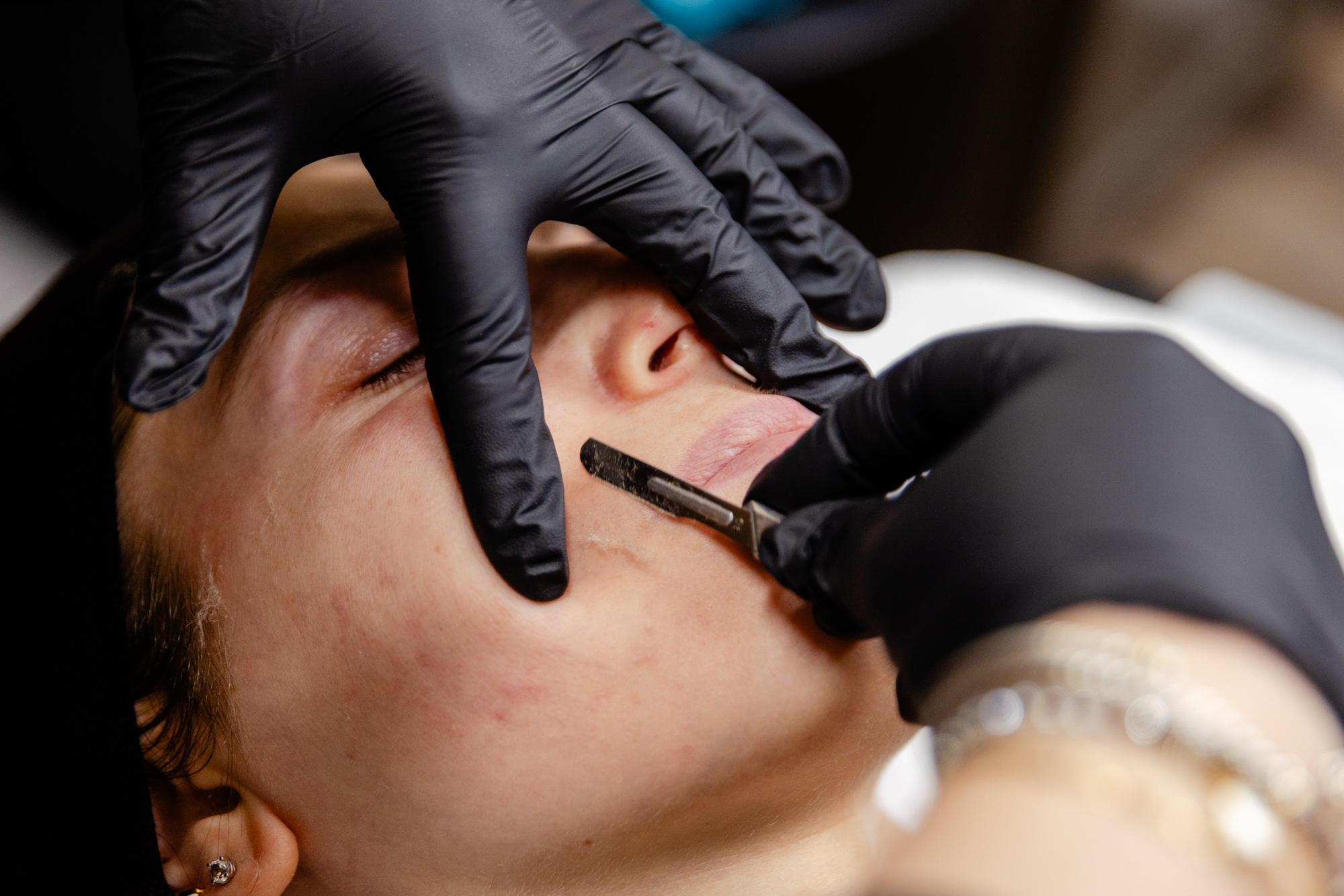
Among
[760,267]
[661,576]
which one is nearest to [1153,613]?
[661,576]

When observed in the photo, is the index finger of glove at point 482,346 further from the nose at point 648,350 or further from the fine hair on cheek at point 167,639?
the fine hair on cheek at point 167,639

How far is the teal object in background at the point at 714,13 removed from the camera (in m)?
1.99

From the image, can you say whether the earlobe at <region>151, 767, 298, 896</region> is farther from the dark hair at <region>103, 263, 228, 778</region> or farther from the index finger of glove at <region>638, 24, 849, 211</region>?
the index finger of glove at <region>638, 24, 849, 211</region>

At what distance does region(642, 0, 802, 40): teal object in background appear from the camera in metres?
1.99

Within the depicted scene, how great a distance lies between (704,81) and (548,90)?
9.6 inches

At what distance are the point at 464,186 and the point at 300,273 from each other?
0.68ft

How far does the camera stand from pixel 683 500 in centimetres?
82

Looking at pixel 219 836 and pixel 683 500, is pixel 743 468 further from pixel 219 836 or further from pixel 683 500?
pixel 219 836

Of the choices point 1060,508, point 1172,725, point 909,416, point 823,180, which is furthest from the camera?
point 823,180

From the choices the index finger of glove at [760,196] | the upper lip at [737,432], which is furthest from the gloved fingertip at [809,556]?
the index finger of glove at [760,196]

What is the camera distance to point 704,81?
110 centimetres

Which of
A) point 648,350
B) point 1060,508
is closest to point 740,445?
point 648,350

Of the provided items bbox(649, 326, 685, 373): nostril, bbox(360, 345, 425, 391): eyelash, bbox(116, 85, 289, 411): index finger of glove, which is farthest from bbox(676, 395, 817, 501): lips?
bbox(116, 85, 289, 411): index finger of glove

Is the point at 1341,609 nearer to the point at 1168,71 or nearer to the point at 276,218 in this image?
the point at 276,218
